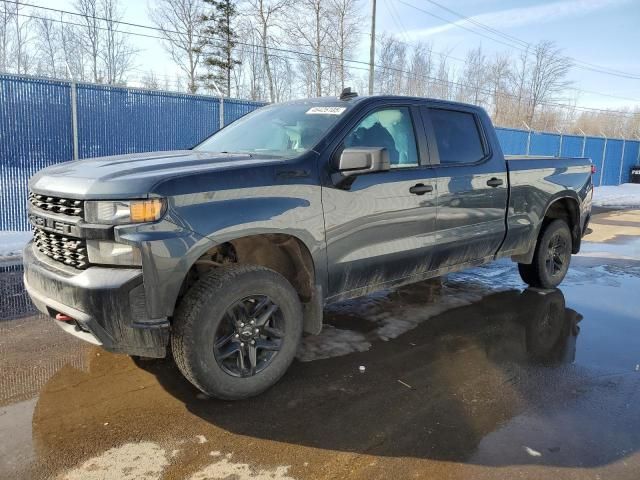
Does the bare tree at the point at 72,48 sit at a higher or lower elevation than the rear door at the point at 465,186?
higher

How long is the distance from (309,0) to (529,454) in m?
40.2

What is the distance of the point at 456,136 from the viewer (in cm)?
473

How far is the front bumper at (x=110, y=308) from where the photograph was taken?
107 inches

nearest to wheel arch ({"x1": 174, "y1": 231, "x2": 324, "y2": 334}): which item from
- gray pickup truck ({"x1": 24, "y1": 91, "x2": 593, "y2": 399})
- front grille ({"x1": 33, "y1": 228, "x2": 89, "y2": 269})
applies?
gray pickup truck ({"x1": 24, "y1": 91, "x2": 593, "y2": 399})

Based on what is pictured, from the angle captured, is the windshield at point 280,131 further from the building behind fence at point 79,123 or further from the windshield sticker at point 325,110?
the building behind fence at point 79,123

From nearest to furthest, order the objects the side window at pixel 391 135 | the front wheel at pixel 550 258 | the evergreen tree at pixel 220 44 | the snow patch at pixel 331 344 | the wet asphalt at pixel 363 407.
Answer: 1. the wet asphalt at pixel 363 407
2. the side window at pixel 391 135
3. the snow patch at pixel 331 344
4. the front wheel at pixel 550 258
5. the evergreen tree at pixel 220 44

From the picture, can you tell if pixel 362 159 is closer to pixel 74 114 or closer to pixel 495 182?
pixel 495 182

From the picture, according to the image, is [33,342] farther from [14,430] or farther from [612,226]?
[612,226]

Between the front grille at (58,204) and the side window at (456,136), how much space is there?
9.52 feet

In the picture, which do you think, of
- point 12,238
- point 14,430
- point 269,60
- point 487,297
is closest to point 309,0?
point 269,60

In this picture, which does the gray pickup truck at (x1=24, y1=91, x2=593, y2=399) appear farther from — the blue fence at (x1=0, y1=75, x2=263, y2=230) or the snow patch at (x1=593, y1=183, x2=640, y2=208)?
the snow patch at (x1=593, y1=183, x2=640, y2=208)

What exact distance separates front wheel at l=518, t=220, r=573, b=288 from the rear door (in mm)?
993

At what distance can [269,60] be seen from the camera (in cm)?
3925

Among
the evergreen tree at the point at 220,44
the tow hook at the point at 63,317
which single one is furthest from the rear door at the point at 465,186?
the evergreen tree at the point at 220,44
